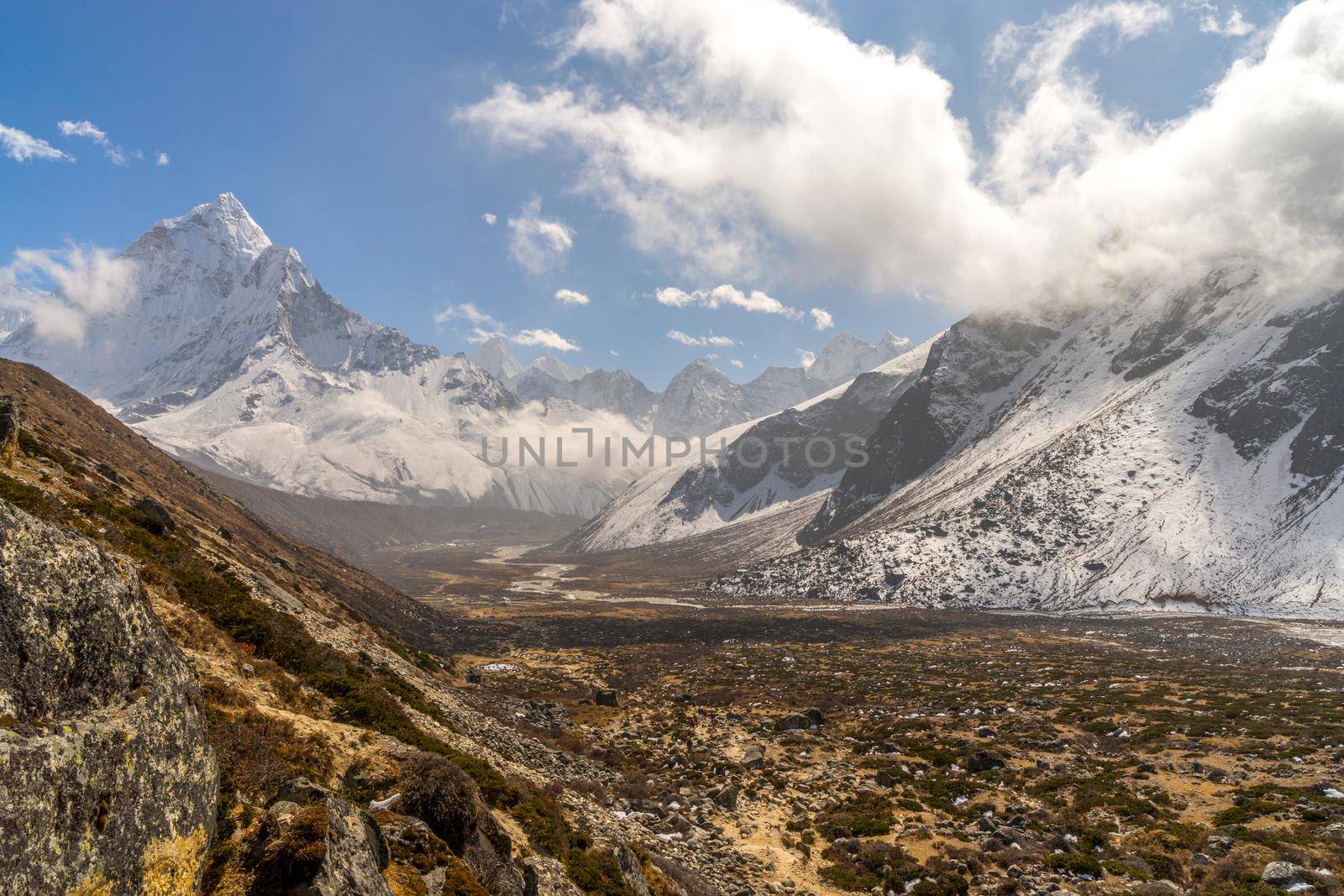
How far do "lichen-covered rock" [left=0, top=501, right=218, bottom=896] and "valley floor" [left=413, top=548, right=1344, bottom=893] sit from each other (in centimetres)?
1891

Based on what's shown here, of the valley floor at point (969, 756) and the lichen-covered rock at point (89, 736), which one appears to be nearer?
the lichen-covered rock at point (89, 736)

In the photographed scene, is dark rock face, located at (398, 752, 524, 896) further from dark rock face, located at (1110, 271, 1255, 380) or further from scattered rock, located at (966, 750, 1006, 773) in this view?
dark rock face, located at (1110, 271, 1255, 380)

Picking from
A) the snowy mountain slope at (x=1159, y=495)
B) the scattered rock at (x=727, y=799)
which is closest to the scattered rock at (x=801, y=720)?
the scattered rock at (x=727, y=799)

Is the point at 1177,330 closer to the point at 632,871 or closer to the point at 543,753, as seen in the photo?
the point at 543,753

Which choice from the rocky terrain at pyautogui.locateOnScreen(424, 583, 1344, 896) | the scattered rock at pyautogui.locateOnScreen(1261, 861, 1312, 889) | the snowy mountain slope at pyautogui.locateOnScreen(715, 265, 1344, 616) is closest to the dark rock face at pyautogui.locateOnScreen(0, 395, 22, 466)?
the rocky terrain at pyautogui.locateOnScreen(424, 583, 1344, 896)

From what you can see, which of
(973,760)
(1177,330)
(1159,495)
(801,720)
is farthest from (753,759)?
(1177,330)

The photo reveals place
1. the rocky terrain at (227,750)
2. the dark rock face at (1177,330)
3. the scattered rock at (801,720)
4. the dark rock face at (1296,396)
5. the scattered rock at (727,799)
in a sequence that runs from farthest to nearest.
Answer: the dark rock face at (1177,330), the dark rock face at (1296,396), the scattered rock at (801,720), the scattered rock at (727,799), the rocky terrain at (227,750)

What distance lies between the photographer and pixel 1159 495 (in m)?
120

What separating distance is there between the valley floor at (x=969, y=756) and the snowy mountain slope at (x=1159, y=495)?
36.3 meters

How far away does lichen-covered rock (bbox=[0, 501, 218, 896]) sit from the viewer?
461 cm

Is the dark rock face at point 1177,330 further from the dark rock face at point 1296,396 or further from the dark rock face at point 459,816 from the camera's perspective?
the dark rock face at point 459,816

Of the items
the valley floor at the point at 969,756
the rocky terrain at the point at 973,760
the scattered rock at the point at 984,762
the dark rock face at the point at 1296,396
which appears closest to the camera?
the rocky terrain at the point at 973,760

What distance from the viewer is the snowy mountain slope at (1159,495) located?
4023 inches

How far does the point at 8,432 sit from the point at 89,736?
1926cm
